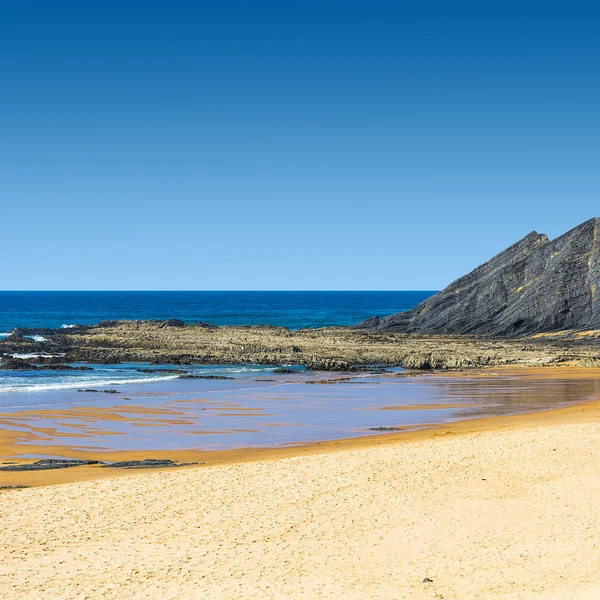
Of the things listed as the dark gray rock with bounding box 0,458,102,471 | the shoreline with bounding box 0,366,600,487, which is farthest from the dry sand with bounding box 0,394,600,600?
the dark gray rock with bounding box 0,458,102,471

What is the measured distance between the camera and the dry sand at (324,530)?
11.8 metres

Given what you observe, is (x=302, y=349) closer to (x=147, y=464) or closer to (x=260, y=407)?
(x=260, y=407)

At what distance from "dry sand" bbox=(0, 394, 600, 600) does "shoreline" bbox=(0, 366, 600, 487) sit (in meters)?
1.01

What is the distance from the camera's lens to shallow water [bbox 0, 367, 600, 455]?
2478 cm

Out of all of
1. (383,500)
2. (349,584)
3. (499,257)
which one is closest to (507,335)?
(499,257)

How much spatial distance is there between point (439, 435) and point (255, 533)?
1153cm

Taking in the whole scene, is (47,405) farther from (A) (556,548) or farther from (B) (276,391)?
(A) (556,548)

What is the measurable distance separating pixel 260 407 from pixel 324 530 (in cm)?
1705

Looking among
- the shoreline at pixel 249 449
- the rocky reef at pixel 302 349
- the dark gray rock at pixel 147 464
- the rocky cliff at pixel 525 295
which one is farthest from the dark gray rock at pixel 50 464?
the rocky cliff at pixel 525 295

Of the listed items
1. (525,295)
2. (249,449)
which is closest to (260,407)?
(249,449)

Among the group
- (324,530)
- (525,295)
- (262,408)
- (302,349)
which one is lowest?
(324,530)

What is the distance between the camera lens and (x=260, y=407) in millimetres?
31359

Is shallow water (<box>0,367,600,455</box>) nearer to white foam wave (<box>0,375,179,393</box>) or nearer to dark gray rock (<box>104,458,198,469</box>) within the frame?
white foam wave (<box>0,375,179,393</box>)

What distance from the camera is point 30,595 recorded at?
11297mm
